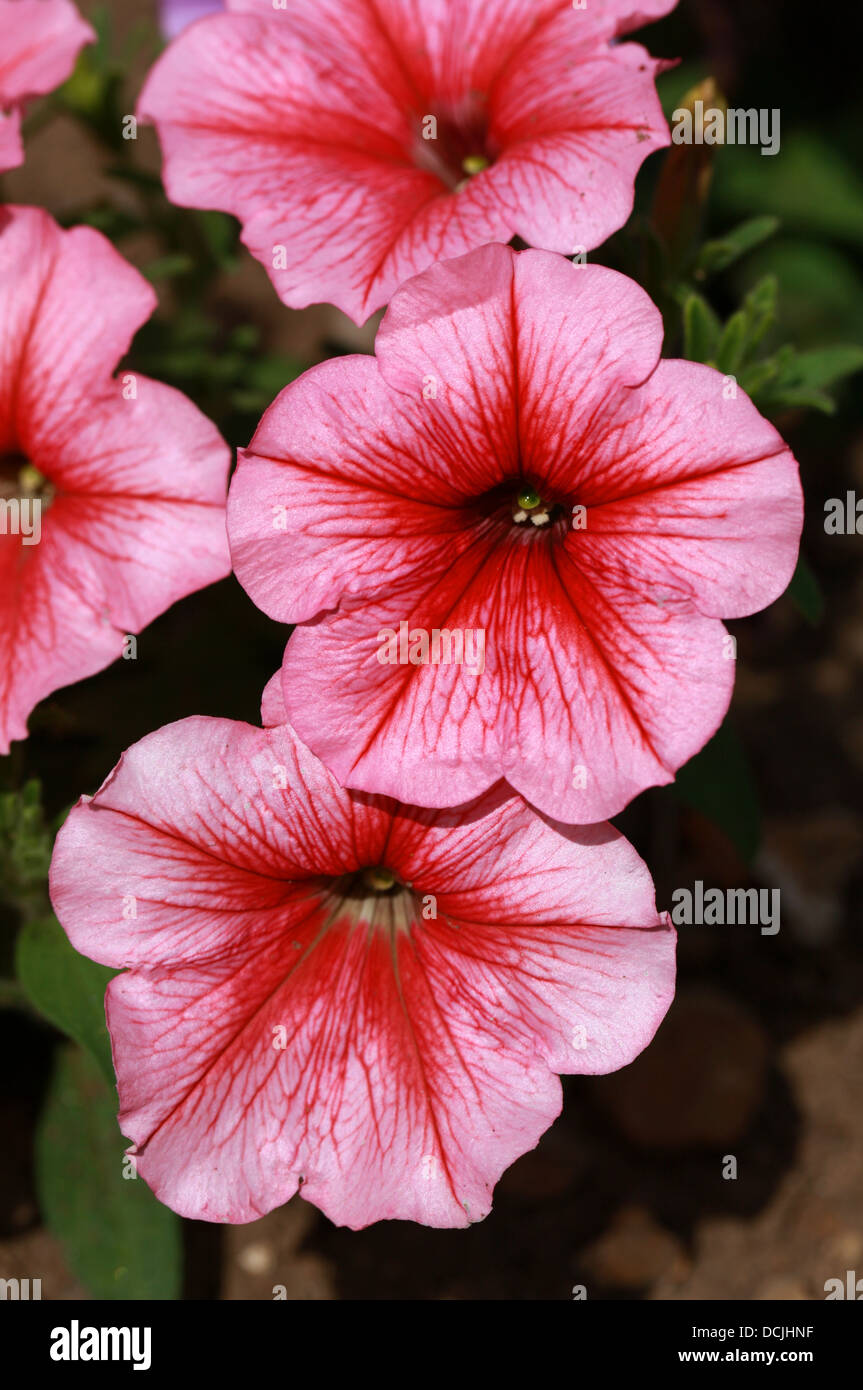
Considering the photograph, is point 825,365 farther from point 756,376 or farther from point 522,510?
point 522,510

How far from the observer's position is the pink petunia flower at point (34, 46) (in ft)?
5.71

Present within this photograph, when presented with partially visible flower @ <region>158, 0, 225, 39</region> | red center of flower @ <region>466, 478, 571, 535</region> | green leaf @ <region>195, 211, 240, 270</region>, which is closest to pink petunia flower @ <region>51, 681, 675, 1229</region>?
red center of flower @ <region>466, 478, 571, 535</region>

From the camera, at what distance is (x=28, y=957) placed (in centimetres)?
185

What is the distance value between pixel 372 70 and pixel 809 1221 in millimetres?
2403

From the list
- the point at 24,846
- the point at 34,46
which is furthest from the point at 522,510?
the point at 34,46

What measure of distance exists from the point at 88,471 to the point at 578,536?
65cm

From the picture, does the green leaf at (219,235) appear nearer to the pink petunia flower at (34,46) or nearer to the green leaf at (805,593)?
the pink petunia flower at (34,46)

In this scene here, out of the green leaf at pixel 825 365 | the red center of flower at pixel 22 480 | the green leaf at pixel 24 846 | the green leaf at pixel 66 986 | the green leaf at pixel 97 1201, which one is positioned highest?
the green leaf at pixel 825 365

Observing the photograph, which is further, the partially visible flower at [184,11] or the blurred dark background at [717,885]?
the partially visible flower at [184,11]

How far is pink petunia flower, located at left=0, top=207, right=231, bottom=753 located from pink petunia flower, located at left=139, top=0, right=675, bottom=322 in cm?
19

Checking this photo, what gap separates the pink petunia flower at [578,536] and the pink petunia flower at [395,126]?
16 centimetres

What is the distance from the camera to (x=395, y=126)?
69.9 inches

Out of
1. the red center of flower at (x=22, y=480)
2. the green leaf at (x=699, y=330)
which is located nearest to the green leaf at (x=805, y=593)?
the green leaf at (x=699, y=330)
